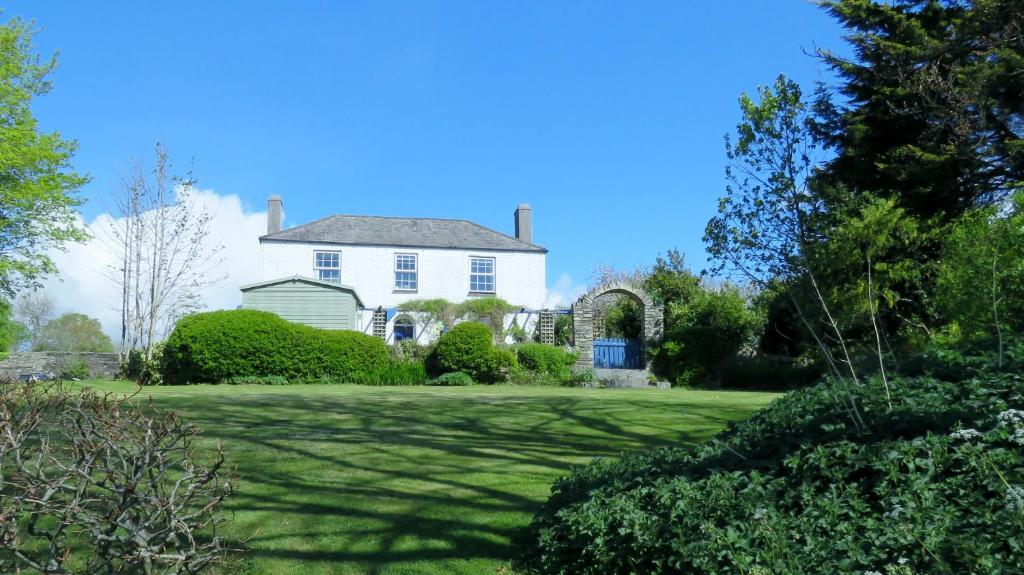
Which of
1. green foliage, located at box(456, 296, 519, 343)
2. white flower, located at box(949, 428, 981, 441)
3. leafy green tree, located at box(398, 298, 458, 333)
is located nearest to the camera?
white flower, located at box(949, 428, 981, 441)

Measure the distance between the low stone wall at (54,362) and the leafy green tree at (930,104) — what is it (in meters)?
21.4

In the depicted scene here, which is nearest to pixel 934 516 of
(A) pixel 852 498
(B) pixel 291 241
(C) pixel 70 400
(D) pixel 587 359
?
(A) pixel 852 498

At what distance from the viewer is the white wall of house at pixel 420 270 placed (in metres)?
29.5

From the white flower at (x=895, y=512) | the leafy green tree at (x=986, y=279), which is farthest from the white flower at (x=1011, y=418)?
the leafy green tree at (x=986, y=279)

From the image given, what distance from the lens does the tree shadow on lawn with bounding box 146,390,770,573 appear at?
4512 mm

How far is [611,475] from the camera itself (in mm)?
4656

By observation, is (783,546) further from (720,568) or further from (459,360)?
(459,360)

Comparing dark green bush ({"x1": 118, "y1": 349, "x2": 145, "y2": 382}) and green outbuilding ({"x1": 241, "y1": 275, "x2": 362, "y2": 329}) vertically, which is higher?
green outbuilding ({"x1": 241, "y1": 275, "x2": 362, "y2": 329})

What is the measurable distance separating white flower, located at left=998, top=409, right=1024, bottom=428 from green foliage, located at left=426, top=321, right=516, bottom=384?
16579mm

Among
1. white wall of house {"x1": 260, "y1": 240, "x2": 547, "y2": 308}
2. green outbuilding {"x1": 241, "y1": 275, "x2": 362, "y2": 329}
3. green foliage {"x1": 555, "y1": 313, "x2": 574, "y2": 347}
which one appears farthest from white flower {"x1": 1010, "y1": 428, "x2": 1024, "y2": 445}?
Result: white wall of house {"x1": 260, "y1": 240, "x2": 547, "y2": 308}

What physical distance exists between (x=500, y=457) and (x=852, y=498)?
391 centimetres

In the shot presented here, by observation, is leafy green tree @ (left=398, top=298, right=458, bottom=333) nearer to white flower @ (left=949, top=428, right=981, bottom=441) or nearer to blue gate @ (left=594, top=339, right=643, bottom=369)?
blue gate @ (left=594, top=339, right=643, bottom=369)

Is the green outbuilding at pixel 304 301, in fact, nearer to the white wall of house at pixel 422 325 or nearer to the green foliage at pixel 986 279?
the white wall of house at pixel 422 325

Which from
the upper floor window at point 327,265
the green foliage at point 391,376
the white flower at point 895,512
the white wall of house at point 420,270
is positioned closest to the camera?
the white flower at point 895,512
